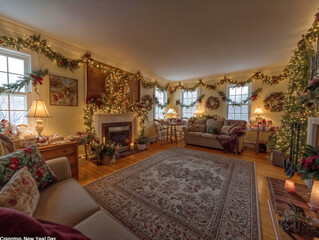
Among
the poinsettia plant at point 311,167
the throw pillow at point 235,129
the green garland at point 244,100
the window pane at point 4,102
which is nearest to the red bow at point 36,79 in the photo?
the window pane at point 4,102

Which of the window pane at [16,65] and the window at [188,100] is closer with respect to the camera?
the window pane at [16,65]

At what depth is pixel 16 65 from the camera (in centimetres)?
234

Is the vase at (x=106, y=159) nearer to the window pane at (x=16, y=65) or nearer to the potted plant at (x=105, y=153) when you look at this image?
the potted plant at (x=105, y=153)

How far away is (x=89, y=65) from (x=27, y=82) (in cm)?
133

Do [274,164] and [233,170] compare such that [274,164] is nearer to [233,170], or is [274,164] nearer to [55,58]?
[233,170]

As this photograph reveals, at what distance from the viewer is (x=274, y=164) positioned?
3.11m

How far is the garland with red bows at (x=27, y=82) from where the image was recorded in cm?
221

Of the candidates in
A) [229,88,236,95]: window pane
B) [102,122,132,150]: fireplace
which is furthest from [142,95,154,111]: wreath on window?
[229,88,236,95]: window pane

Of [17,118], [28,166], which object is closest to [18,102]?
[17,118]

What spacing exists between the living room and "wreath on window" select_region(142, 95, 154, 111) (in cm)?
54

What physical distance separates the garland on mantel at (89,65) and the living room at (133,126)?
0.08 feet

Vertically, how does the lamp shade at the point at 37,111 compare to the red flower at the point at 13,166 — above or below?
above

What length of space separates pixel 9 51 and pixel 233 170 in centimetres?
482

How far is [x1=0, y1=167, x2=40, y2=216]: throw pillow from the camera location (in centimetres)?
79
